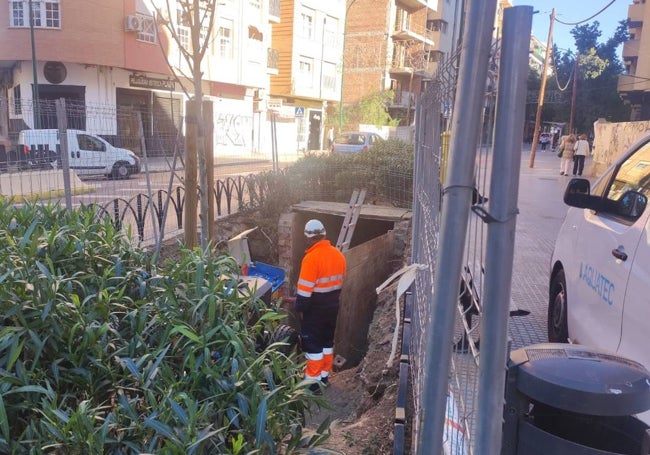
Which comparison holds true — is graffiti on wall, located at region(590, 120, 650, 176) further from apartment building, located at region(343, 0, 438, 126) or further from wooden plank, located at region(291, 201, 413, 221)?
apartment building, located at region(343, 0, 438, 126)

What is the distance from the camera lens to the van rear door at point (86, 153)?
8320 millimetres

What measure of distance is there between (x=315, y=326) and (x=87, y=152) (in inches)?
190

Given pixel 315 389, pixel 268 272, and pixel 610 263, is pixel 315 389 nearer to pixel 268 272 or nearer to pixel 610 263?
pixel 610 263

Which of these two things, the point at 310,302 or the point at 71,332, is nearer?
the point at 71,332

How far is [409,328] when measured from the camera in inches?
151

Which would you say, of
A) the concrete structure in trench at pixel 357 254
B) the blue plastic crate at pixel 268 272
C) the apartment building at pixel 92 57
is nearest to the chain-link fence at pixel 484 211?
the concrete structure in trench at pixel 357 254

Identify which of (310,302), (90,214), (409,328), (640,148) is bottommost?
(310,302)

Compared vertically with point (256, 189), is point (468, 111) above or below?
above

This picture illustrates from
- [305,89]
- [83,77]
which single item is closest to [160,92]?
[83,77]

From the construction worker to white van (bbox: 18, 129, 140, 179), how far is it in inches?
133

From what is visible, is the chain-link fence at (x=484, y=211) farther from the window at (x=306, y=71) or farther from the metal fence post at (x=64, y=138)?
the window at (x=306, y=71)

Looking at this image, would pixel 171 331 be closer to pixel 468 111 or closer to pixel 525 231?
pixel 468 111

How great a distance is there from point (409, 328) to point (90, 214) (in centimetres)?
243

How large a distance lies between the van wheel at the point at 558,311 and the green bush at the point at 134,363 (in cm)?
262
